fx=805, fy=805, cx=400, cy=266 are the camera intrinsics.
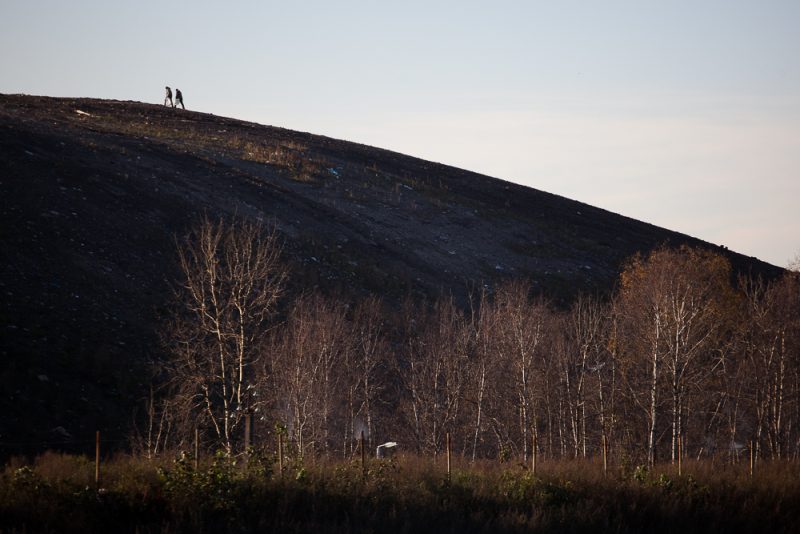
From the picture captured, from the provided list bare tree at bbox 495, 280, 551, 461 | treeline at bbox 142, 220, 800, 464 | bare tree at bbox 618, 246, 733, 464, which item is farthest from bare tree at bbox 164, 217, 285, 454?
bare tree at bbox 618, 246, 733, 464

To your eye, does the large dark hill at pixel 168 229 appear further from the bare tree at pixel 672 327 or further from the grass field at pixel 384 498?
the bare tree at pixel 672 327

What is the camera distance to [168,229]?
44.7 m

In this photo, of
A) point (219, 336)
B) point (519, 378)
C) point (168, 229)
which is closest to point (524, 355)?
point (519, 378)

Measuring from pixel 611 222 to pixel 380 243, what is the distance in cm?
Answer: 3838

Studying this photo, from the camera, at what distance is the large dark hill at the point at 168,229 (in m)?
29.1

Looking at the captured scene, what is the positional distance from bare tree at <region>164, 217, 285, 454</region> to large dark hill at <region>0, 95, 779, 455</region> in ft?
6.36

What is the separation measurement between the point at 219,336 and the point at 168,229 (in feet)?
77.9

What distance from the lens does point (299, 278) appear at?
4509 centimetres

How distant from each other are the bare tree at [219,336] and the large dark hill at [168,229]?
1939 mm

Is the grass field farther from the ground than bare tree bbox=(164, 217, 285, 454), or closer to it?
closer to it

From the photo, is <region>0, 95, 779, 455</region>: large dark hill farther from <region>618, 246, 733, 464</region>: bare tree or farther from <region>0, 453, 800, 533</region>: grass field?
<region>618, 246, 733, 464</region>: bare tree

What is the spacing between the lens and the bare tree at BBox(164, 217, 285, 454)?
23062 millimetres

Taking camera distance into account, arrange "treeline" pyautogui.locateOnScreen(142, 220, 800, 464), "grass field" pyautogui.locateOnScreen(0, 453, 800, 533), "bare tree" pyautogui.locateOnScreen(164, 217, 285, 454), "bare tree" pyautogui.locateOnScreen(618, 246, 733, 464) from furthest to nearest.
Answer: "treeline" pyautogui.locateOnScreen(142, 220, 800, 464) → "bare tree" pyautogui.locateOnScreen(618, 246, 733, 464) → "bare tree" pyautogui.locateOnScreen(164, 217, 285, 454) → "grass field" pyautogui.locateOnScreen(0, 453, 800, 533)

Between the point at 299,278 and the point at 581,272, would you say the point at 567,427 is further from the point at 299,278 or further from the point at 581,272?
the point at 581,272
